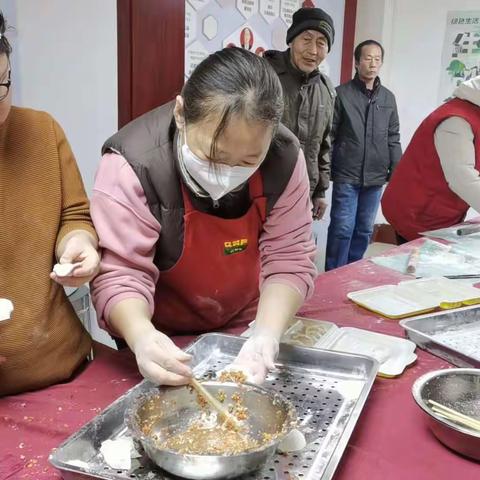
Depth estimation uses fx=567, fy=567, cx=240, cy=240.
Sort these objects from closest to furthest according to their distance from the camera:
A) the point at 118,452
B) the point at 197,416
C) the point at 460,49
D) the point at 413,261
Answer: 1. the point at 118,452
2. the point at 197,416
3. the point at 413,261
4. the point at 460,49

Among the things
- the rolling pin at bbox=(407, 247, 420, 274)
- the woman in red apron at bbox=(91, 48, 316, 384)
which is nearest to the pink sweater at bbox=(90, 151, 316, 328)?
the woman in red apron at bbox=(91, 48, 316, 384)

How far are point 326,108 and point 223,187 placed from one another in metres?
2.52

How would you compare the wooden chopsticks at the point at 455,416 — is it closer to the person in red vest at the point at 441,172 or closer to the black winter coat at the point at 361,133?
the person in red vest at the point at 441,172

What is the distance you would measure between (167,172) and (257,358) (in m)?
0.41

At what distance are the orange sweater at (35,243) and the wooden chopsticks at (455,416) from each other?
2.22ft

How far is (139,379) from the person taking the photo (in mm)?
1111

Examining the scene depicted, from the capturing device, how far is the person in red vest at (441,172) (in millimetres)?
2355

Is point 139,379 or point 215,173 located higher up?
point 215,173

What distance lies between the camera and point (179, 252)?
1196 millimetres

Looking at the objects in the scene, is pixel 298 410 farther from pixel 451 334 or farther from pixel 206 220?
pixel 451 334

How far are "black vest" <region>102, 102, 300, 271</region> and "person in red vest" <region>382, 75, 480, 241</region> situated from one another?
4.53ft

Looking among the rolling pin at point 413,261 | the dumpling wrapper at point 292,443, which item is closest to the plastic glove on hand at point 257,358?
the dumpling wrapper at point 292,443

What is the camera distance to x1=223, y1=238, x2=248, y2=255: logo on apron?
1.25m

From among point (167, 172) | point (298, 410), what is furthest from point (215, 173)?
point (298, 410)
